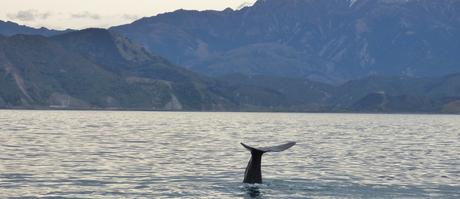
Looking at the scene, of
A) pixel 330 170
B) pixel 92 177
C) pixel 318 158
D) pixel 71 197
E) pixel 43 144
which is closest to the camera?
pixel 71 197

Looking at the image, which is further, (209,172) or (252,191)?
(209,172)

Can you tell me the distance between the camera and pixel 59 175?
66.8 meters

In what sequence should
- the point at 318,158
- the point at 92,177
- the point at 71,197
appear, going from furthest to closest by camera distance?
the point at 318,158
the point at 92,177
the point at 71,197

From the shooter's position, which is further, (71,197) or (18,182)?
(18,182)

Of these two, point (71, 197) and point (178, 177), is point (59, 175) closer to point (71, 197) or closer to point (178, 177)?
point (178, 177)

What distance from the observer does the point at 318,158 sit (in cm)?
9444

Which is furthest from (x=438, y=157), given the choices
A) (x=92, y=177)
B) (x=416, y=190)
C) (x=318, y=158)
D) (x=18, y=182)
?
(x=18, y=182)

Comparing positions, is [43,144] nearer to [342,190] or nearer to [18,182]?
[18,182]

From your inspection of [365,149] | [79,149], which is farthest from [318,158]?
[79,149]

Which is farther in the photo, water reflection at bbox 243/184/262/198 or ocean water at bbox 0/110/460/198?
ocean water at bbox 0/110/460/198

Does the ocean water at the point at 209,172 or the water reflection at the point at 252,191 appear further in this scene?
the ocean water at the point at 209,172

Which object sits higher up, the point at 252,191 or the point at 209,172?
the point at 209,172

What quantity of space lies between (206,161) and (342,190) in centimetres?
2801

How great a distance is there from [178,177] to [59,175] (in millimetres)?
9786
